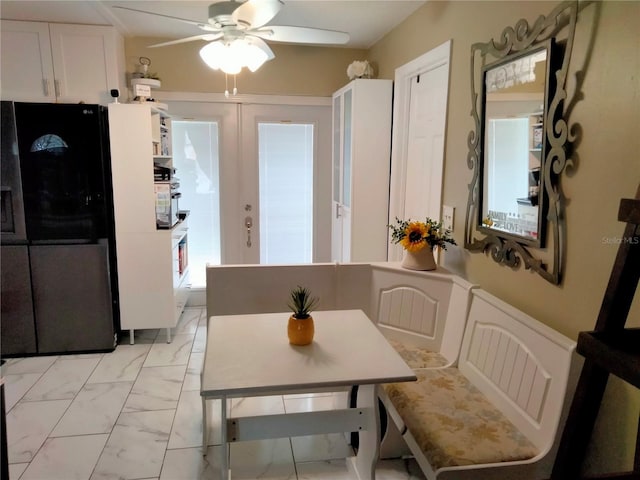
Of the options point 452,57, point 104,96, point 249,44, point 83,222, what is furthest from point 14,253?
point 452,57

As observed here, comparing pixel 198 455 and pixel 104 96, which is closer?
pixel 198 455

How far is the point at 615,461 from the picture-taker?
1.52m

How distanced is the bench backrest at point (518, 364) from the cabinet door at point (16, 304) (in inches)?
121

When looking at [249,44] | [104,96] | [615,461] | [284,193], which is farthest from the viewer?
[284,193]

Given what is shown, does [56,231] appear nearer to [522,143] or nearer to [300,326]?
[300,326]

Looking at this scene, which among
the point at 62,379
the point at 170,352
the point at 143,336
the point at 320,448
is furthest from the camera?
the point at 143,336

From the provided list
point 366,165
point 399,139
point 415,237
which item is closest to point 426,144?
point 399,139

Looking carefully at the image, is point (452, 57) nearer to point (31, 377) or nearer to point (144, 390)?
point (144, 390)

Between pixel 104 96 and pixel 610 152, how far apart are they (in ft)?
11.2

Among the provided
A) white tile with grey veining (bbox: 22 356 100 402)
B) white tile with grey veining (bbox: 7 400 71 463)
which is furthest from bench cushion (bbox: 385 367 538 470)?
white tile with grey veining (bbox: 22 356 100 402)

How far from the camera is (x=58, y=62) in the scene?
11.1 feet

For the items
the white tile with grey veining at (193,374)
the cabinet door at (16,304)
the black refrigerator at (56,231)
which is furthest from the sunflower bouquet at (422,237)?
the cabinet door at (16,304)

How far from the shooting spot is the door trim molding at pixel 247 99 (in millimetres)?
4039

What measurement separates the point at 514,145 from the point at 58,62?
3.31 metres
